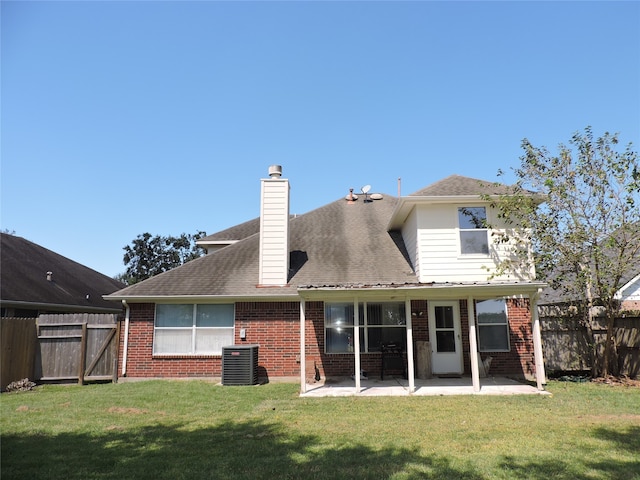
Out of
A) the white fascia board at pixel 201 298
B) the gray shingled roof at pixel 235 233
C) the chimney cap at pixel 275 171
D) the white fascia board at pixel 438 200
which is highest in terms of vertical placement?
the chimney cap at pixel 275 171

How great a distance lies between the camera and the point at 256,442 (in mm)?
6086

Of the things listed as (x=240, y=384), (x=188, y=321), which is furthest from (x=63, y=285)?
(x=240, y=384)

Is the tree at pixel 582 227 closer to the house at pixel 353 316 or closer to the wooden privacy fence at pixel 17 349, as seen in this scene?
the house at pixel 353 316

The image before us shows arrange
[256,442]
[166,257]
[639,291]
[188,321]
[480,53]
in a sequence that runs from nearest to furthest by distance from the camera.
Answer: [256,442] → [480,53] → [188,321] → [639,291] → [166,257]

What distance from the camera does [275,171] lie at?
48.9 ft

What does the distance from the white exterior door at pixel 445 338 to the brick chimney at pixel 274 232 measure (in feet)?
15.4

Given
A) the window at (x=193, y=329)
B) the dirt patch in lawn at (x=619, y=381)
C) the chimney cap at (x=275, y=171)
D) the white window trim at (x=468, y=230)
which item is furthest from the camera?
the chimney cap at (x=275, y=171)

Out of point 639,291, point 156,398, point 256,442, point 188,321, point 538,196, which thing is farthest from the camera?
point 639,291

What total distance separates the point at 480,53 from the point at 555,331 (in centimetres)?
833

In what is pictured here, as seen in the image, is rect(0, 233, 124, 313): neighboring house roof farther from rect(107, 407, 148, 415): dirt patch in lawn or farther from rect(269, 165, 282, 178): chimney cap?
rect(269, 165, 282, 178): chimney cap

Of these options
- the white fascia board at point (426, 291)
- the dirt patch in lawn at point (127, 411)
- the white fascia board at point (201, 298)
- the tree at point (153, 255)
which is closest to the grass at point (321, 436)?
the dirt patch in lawn at point (127, 411)

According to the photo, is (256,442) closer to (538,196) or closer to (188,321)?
(188,321)

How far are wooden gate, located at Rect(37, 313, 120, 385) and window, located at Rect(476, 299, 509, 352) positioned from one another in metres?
10.9

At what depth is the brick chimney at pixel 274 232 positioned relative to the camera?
13.4 m
